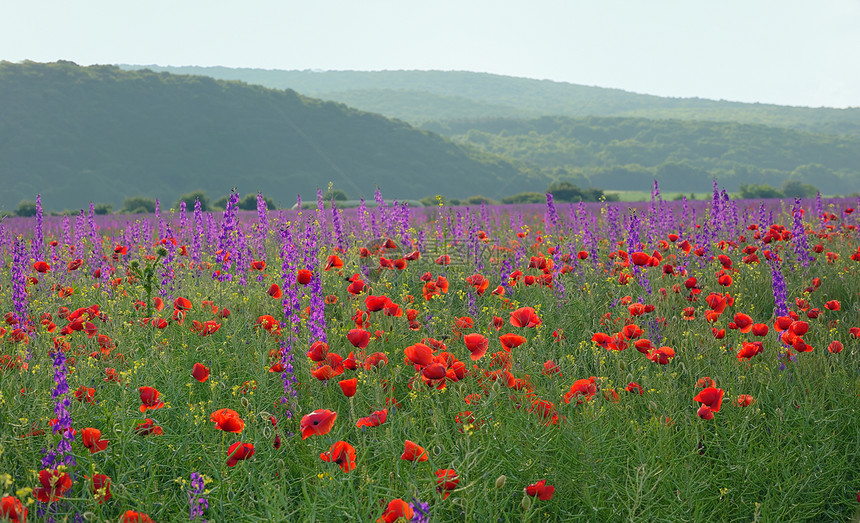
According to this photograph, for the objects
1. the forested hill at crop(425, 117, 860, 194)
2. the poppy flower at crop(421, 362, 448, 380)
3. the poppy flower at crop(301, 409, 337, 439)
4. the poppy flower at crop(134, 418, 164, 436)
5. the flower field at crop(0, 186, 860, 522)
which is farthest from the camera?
the forested hill at crop(425, 117, 860, 194)

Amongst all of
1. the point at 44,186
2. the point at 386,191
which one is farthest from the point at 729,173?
the point at 44,186

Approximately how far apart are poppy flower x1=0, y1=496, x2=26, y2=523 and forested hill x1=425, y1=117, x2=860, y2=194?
7776cm

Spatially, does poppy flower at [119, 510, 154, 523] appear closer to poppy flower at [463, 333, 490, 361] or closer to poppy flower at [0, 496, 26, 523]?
poppy flower at [0, 496, 26, 523]

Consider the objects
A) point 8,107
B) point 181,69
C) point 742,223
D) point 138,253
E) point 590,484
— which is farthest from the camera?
point 181,69

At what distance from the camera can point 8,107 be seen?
5162 cm

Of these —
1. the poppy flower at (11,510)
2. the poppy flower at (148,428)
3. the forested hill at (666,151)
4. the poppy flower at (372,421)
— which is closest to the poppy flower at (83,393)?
the poppy flower at (148,428)

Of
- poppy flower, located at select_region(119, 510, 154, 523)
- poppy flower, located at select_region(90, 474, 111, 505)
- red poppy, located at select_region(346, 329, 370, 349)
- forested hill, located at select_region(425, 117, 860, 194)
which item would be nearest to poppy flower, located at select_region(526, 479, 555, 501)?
red poppy, located at select_region(346, 329, 370, 349)

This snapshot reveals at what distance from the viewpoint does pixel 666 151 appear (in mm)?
97812

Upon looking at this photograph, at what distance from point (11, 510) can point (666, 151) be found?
106699 mm

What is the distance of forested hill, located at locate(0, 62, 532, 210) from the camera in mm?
47000

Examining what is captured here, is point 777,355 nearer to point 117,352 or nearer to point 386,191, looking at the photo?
point 117,352

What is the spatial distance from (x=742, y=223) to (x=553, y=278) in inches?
211

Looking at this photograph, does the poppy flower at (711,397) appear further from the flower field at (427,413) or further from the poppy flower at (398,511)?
the poppy flower at (398,511)

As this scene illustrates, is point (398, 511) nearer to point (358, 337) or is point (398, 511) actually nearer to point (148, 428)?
point (358, 337)
